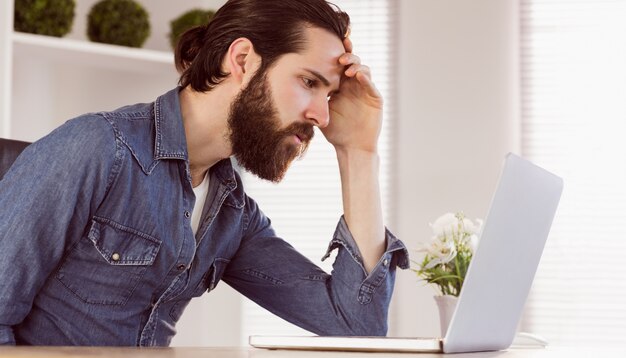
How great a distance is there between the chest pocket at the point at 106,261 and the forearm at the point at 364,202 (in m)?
0.42

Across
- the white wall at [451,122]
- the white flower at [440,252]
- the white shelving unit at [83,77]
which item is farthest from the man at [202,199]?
the white wall at [451,122]

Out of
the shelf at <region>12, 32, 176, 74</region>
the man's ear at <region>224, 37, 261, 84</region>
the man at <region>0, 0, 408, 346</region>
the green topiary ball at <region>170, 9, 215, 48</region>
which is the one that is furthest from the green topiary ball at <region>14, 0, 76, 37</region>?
the man's ear at <region>224, 37, 261, 84</region>

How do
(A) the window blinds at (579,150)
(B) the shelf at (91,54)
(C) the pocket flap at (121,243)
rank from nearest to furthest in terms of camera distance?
(C) the pocket flap at (121,243)
(B) the shelf at (91,54)
(A) the window blinds at (579,150)

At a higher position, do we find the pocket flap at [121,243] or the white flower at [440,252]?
the pocket flap at [121,243]

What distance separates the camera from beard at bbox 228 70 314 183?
67.2 inches

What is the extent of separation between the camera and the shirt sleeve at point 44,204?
1.32 metres

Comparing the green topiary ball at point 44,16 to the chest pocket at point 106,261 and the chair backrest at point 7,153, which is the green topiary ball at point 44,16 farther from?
the chest pocket at point 106,261

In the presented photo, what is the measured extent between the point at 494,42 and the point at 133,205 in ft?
7.14

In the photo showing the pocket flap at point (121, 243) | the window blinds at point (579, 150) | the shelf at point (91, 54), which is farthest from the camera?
the window blinds at point (579, 150)

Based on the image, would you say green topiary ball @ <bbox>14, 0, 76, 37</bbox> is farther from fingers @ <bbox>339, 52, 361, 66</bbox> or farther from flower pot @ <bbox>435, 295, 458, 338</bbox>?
flower pot @ <bbox>435, 295, 458, 338</bbox>

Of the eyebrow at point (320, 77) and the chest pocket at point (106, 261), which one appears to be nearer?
the chest pocket at point (106, 261)

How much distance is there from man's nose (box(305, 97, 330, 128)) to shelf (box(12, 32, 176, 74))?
103cm

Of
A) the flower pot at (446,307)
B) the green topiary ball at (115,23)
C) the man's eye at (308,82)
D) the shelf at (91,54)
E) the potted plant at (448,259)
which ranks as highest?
Result: the green topiary ball at (115,23)

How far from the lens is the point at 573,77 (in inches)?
131
